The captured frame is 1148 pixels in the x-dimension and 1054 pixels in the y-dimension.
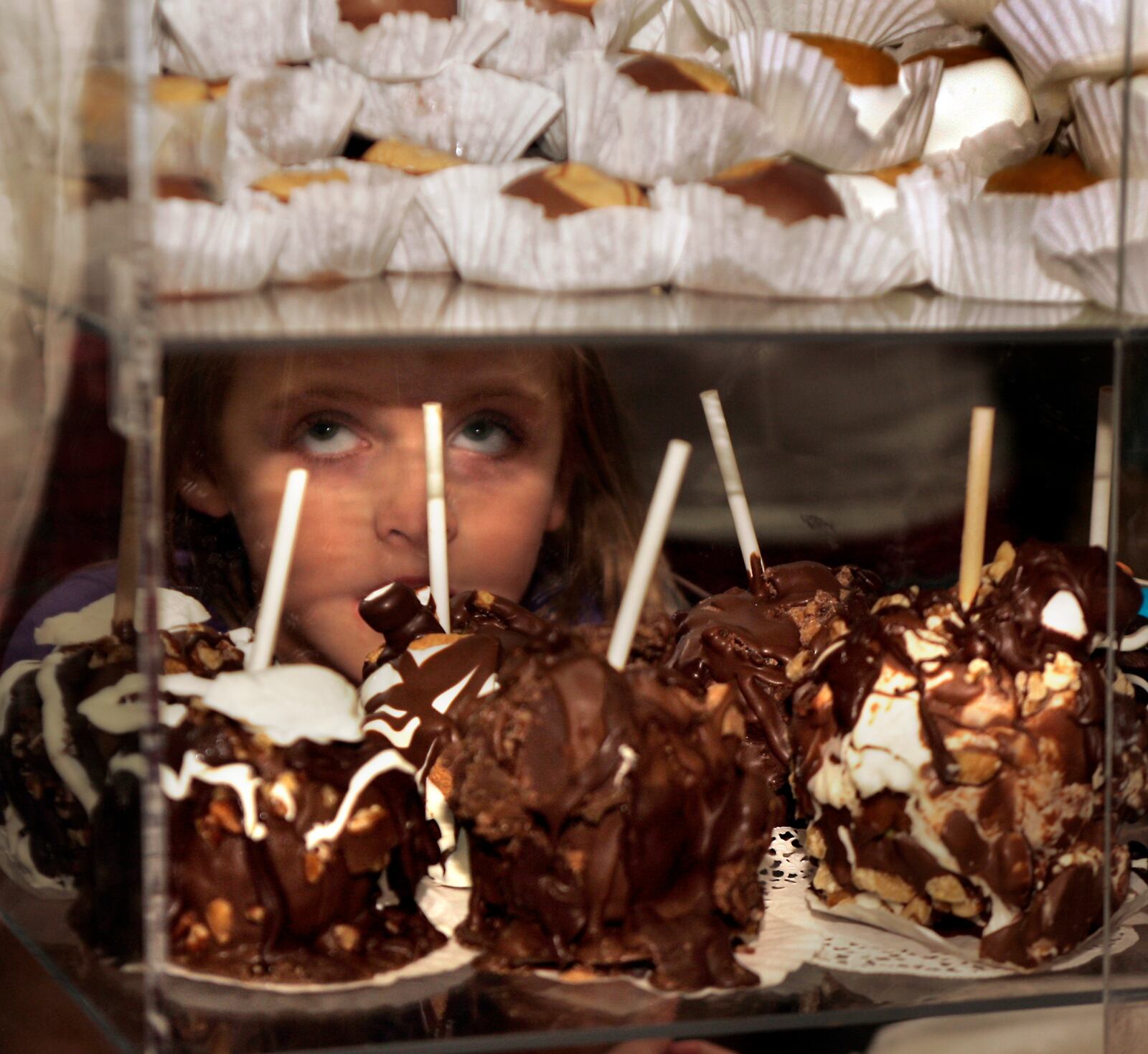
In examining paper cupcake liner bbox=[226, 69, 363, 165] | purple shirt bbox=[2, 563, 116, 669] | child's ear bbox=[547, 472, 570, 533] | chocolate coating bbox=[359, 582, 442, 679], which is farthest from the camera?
child's ear bbox=[547, 472, 570, 533]

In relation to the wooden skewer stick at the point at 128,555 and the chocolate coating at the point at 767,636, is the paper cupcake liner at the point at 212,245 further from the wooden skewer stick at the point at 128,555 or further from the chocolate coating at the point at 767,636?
the chocolate coating at the point at 767,636

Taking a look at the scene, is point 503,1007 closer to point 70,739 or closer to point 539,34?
point 70,739

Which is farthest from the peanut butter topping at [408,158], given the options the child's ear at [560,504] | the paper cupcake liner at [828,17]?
the child's ear at [560,504]

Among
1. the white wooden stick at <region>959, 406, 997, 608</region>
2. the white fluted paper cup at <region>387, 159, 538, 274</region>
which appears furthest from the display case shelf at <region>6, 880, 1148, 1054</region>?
the white fluted paper cup at <region>387, 159, 538, 274</region>

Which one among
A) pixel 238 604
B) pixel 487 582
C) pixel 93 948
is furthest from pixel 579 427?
pixel 93 948

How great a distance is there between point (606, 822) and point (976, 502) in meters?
0.44

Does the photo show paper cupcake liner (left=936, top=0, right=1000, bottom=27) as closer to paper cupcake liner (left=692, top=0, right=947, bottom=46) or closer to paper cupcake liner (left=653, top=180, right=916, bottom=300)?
paper cupcake liner (left=692, top=0, right=947, bottom=46)

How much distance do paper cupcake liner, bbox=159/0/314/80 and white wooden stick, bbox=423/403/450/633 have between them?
0.33 m

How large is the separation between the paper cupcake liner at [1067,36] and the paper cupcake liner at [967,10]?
0.29ft

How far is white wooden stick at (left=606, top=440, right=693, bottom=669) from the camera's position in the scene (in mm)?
1121

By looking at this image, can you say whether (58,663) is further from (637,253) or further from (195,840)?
(637,253)

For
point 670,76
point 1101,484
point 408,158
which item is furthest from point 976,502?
point 408,158

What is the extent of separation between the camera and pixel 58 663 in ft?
3.83

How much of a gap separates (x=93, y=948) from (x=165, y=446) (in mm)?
569
